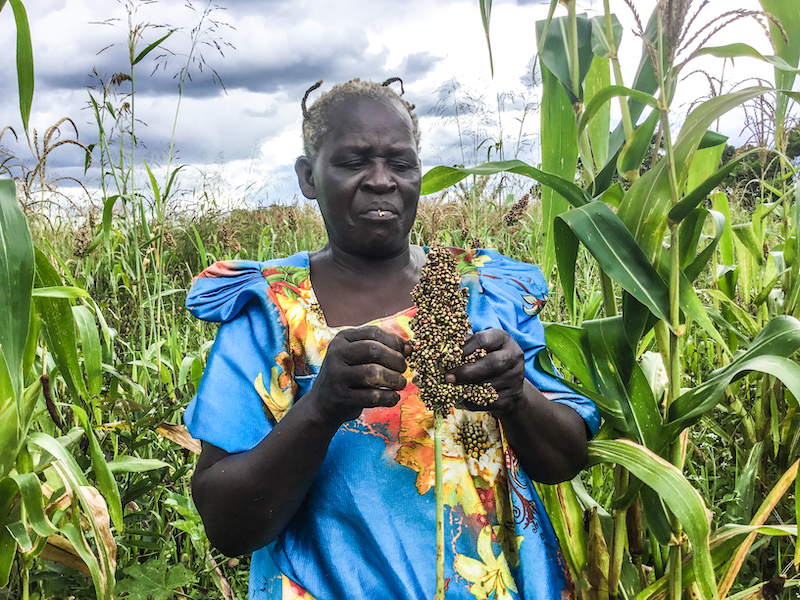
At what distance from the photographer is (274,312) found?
4.40 feet

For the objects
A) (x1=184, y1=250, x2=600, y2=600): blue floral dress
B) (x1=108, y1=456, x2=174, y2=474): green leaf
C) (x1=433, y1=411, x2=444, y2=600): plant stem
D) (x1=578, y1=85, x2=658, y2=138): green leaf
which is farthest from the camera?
(x1=108, y1=456, x2=174, y2=474): green leaf

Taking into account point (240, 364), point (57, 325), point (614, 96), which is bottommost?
point (240, 364)

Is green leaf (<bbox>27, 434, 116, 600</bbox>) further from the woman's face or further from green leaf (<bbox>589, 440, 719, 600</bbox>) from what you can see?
green leaf (<bbox>589, 440, 719, 600</bbox>)

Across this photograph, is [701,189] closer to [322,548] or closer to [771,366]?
[771,366]

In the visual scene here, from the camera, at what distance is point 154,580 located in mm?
1667

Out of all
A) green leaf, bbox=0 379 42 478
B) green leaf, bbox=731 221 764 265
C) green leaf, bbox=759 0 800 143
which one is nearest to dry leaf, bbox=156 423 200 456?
green leaf, bbox=0 379 42 478

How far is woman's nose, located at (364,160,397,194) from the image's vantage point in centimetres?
129

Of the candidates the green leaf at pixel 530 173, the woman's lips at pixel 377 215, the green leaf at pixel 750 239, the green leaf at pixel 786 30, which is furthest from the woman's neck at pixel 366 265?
the green leaf at pixel 750 239

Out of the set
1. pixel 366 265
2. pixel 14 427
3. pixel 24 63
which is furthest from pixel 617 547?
pixel 24 63

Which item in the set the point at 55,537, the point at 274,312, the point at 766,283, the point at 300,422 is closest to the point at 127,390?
the point at 55,537

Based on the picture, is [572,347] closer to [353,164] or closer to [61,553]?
[353,164]

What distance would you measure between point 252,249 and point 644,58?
16.3 feet

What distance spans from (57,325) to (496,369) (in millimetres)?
1082

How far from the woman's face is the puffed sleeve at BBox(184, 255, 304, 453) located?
0.25 m
